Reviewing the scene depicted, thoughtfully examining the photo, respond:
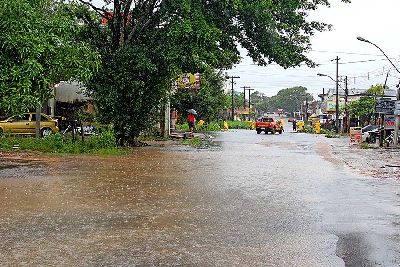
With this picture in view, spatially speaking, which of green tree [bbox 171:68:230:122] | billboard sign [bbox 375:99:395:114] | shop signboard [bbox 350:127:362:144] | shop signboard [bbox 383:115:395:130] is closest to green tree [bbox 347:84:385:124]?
green tree [bbox 171:68:230:122]

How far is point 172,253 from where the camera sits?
655 cm

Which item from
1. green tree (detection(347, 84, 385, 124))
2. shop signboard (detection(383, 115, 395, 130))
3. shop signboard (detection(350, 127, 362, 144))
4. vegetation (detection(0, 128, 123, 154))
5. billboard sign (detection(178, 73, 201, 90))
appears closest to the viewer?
vegetation (detection(0, 128, 123, 154))

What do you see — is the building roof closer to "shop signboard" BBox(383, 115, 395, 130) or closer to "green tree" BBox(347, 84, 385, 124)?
"shop signboard" BBox(383, 115, 395, 130)

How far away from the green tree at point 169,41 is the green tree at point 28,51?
5.40 meters

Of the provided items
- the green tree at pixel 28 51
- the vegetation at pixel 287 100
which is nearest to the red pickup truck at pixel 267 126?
the green tree at pixel 28 51

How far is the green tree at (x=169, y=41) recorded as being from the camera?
891 inches

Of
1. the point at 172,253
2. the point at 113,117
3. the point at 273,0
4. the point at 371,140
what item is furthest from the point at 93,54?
the point at 371,140

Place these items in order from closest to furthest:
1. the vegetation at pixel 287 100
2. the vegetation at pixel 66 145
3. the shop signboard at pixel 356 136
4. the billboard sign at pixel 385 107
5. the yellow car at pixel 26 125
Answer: the vegetation at pixel 66 145 < the yellow car at pixel 26 125 < the billboard sign at pixel 385 107 < the shop signboard at pixel 356 136 < the vegetation at pixel 287 100

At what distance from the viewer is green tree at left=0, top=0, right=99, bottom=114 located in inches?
620

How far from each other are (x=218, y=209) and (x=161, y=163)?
902 centimetres

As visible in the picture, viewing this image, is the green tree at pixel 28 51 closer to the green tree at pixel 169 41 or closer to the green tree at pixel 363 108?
the green tree at pixel 169 41

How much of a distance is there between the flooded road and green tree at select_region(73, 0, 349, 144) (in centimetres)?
809

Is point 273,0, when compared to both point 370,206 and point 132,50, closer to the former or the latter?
point 132,50

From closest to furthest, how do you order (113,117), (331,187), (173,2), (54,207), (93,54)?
(54,207), (331,187), (93,54), (173,2), (113,117)
